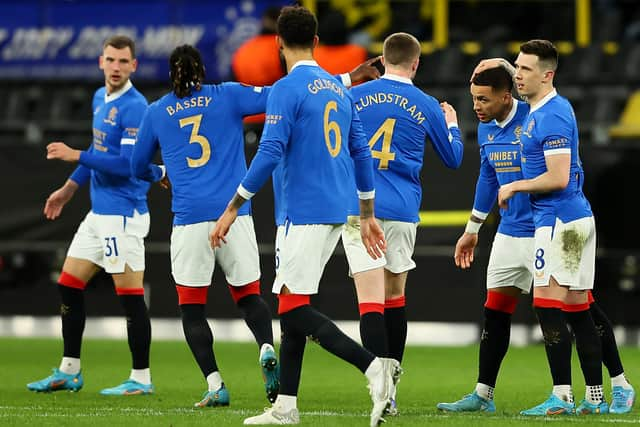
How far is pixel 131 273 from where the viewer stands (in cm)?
938

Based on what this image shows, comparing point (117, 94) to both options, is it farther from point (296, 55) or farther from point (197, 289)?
point (296, 55)

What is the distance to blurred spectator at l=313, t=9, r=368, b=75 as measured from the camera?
46.3ft

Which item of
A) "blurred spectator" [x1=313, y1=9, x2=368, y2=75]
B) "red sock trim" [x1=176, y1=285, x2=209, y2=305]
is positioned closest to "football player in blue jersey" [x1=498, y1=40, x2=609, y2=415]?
"red sock trim" [x1=176, y1=285, x2=209, y2=305]

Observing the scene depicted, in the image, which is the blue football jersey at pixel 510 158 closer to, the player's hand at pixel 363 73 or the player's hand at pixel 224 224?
the player's hand at pixel 363 73

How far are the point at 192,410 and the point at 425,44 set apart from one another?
442 inches

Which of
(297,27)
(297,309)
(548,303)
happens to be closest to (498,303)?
(548,303)

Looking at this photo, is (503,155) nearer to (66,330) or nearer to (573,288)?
(573,288)

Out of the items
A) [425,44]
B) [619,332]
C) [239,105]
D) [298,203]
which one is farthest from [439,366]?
[425,44]

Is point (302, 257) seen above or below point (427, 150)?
below

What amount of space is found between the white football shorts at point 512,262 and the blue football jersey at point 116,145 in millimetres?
2605

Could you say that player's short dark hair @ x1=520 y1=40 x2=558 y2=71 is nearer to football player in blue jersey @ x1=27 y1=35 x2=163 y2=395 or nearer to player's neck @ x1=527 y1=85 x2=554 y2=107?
player's neck @ x1=527 y1=85 x2=554 y2=107

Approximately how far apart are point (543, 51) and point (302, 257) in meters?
1.81

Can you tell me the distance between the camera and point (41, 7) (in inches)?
688

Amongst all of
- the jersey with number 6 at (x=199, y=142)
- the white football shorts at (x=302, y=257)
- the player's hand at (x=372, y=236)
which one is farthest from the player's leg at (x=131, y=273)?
the player's hand at (x=372, y=236)
